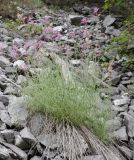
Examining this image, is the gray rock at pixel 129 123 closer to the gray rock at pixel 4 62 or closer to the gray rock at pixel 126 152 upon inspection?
the gray rock at pixel 126 152

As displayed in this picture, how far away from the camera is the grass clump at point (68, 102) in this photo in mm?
4066

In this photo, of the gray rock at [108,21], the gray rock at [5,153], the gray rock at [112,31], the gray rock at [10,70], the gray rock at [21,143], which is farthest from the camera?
the gray rock at [108,21]

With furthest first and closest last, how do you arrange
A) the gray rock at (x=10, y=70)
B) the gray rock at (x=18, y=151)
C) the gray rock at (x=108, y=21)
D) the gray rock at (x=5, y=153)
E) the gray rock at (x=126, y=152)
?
the gray rock at (x=108, y=21), the gray rock at (x=10, y=70), the gray rock at (x=126, y=152), the gray rock at (x=18, y=151), the gray rock at (x=5, y=153)

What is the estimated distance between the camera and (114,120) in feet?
14.5

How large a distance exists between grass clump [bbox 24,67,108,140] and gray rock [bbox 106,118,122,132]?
0.56 ft

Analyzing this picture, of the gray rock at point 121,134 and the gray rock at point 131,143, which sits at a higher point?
the gray rock at point 121,134

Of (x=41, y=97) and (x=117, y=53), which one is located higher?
(x=41, y=97)

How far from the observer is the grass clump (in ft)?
13.3

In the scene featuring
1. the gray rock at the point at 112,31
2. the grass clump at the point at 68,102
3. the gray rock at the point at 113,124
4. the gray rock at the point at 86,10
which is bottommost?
the gray rock at the point at 86,10

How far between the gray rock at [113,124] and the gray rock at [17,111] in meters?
0.83

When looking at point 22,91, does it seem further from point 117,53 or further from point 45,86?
point 117,53

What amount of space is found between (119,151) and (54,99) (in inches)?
31.8

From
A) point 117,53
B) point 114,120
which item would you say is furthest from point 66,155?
point 117,53

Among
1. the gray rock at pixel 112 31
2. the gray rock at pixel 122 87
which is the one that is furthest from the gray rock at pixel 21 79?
the gray rock at pixel 112 31
